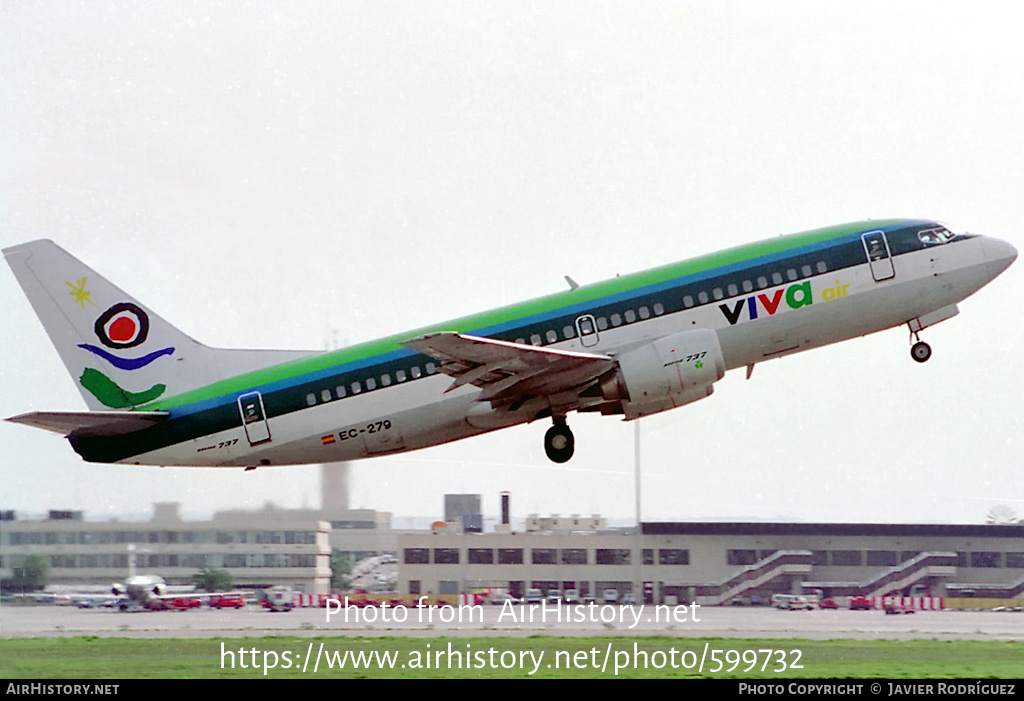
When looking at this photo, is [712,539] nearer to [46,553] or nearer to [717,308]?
[717,308]

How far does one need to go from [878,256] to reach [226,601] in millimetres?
18091

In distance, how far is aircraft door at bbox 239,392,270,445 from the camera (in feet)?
104

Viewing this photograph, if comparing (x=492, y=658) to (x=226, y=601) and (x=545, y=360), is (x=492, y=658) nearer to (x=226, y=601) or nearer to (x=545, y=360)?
(x=545, y=360)

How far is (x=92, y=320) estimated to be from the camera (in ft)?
109

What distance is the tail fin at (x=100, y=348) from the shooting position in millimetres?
33094

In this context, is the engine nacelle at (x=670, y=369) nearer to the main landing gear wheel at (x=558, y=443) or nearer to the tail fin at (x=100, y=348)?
the main landing gear wheel at (x=558, y=443)

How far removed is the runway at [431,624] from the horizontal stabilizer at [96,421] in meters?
4.89

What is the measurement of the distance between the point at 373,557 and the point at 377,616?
1.60 metres

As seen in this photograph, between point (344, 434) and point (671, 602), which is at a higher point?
point (344, 434)

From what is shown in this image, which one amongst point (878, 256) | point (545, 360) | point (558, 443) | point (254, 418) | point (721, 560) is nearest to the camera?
point (545, 360)

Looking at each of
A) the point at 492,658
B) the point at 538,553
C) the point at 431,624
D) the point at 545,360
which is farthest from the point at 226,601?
the point at 545,360

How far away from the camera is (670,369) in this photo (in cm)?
3028

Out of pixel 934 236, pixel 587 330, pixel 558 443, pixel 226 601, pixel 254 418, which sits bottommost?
pixel 226 601

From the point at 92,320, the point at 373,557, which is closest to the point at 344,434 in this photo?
the point at 373,557
